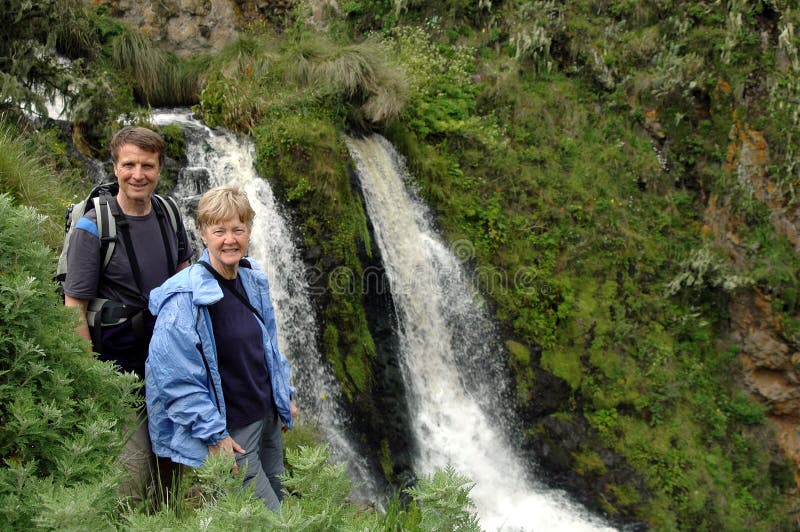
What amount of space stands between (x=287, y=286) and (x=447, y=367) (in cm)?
233

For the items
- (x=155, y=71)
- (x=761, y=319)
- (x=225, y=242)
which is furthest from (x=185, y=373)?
(x=761, y=319)

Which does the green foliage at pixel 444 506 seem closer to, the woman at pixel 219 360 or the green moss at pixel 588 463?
the woman at pixel 219 360

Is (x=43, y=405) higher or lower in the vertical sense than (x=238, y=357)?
higher

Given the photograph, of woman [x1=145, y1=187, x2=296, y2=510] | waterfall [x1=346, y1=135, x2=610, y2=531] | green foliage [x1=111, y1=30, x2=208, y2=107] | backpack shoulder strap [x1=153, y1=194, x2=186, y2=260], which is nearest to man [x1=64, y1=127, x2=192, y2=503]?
backpack shoulder strap [x1=153, y1=194, x2=186, y2=260]

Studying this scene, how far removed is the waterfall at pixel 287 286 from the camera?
629 centimetres

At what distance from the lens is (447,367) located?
7453 millimetres

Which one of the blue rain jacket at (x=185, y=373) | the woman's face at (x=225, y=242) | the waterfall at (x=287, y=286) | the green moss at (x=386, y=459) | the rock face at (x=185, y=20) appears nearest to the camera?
the blue rain jacket at (x=185, y=373)

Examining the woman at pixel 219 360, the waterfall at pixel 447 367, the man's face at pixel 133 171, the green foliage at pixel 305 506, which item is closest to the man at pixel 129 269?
the man's face at pixel 133 171

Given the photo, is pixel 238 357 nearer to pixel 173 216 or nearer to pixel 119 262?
pixel 119 262

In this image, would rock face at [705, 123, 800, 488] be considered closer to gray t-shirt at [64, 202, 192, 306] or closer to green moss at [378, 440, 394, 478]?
green moss at [378, 440, 394, 478]

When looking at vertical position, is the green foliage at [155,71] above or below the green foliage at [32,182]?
above

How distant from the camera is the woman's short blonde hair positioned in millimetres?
2516

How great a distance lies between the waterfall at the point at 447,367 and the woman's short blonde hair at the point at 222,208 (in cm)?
480

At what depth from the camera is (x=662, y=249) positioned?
9.17 m
